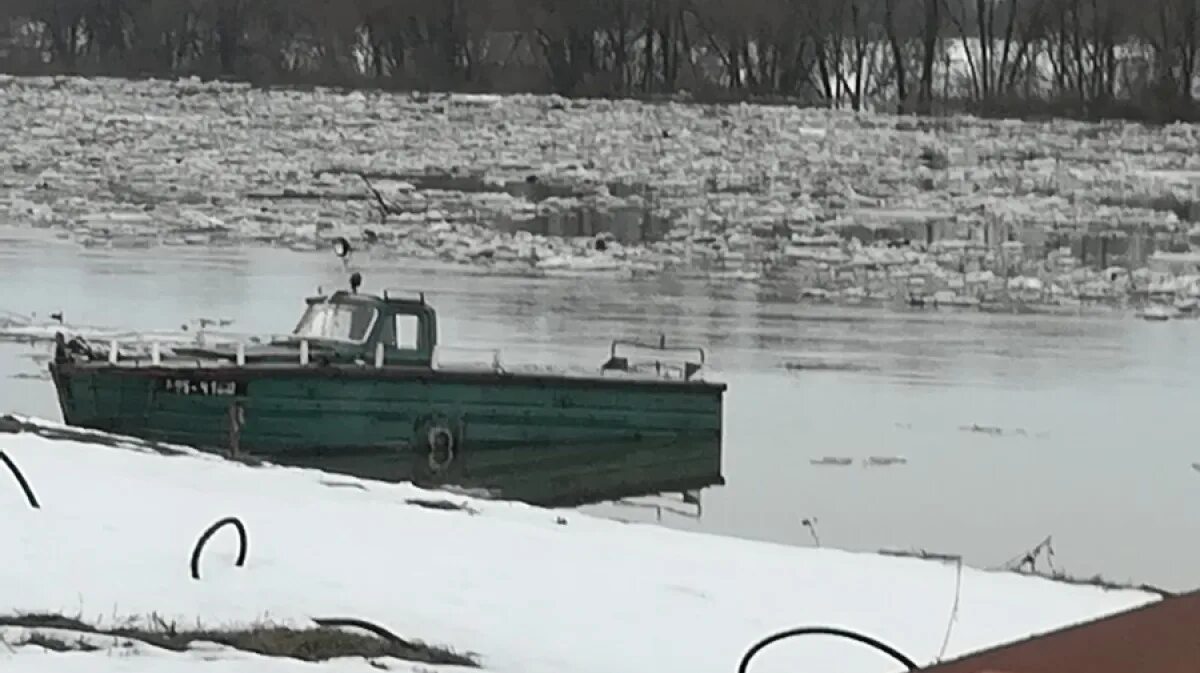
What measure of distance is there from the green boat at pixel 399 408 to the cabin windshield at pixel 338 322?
0.01 meters

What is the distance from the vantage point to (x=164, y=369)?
16297 millimetres

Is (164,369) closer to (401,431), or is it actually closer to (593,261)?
(401,431)

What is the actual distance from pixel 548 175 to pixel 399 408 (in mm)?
20286

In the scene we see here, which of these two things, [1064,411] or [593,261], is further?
[593,261]

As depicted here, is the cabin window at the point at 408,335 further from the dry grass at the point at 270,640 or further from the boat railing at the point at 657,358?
the dry grass at the point at 270,640

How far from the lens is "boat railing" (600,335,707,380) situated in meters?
17.9

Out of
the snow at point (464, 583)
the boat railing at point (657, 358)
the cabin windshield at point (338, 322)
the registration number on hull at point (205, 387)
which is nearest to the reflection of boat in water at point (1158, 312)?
the boat railing at point (657, 358)

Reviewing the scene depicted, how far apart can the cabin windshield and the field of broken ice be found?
30.0ft

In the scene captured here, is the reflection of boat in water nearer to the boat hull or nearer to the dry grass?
the boat hull

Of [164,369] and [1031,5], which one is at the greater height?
[1031,5]

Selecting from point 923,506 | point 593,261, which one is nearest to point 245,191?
point 593,261

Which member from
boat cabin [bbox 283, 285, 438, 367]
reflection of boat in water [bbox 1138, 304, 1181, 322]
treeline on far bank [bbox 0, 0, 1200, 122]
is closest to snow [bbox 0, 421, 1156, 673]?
boat cabin [bbox 283, 285, 438, 367]

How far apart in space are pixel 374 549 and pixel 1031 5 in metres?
49.2

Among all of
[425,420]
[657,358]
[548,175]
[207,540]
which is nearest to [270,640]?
[207,540]
